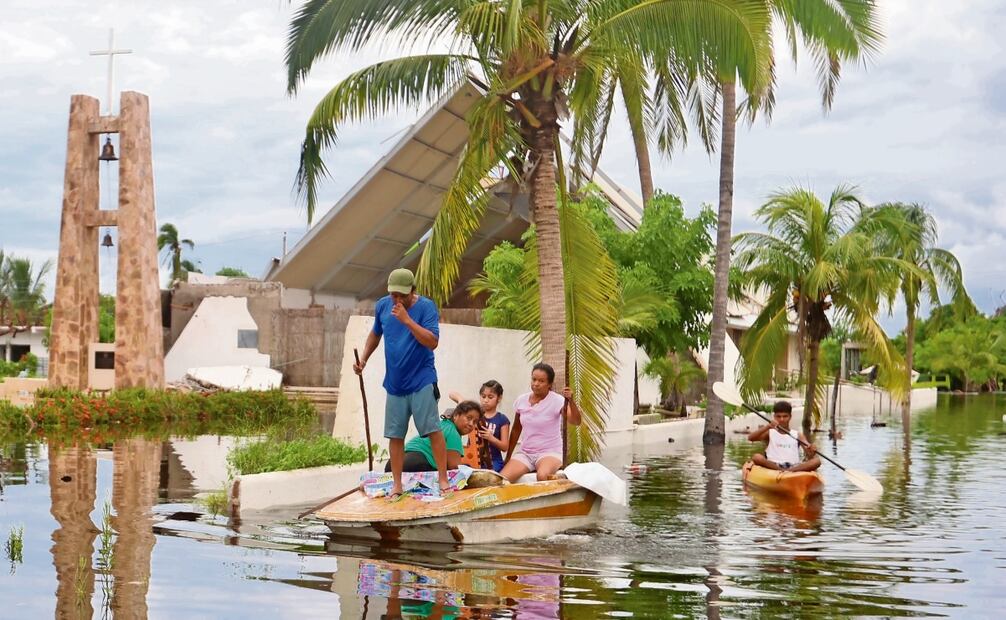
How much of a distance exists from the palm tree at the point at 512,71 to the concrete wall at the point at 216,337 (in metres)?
18.1

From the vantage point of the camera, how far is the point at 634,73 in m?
16.9

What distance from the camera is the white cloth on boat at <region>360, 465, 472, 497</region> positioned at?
10852mm

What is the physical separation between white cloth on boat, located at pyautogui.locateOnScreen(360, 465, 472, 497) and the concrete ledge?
1599mm

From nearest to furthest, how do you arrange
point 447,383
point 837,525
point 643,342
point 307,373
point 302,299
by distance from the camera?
point 837,525, point 447,383, point 643,342, point 307,373, point 302,299

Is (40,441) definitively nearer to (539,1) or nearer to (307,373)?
(539,1)

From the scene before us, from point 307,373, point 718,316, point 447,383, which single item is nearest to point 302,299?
point 307,373

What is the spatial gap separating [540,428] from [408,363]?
232 cm

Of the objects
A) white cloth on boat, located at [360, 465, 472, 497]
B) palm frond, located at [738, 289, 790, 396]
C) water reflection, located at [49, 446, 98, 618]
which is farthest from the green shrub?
white cloth on boat, located at [360, 465, 472, 497]

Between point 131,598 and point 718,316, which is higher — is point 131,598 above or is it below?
below

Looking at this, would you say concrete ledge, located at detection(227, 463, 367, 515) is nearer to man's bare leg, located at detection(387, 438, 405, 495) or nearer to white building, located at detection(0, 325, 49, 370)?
man's bare leg, located at detection(387, 438, 405, 495)

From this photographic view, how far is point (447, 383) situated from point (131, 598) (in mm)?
11297

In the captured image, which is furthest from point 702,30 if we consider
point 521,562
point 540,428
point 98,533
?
point 98,533

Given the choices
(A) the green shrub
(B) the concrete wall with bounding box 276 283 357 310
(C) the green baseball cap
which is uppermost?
(B) the concrete wall with bounding box 276 283 357 310

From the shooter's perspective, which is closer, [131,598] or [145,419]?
[131,598]
